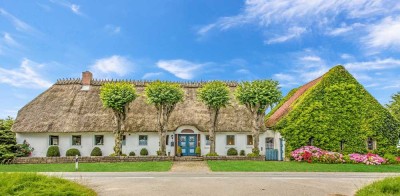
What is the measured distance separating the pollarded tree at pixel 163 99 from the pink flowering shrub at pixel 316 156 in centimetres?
1146

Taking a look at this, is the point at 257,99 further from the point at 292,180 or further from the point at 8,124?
the point at 8,124

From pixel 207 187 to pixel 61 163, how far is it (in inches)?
659

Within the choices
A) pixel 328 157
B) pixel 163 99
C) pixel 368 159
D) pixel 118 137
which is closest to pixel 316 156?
pixel 328 157

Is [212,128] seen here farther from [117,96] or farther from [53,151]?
[53,151]

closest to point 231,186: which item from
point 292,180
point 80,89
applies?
point 292,180

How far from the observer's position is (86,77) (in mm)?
35781

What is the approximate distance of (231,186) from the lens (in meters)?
13.2

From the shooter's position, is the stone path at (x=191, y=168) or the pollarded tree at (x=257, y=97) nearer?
the stone path at (x=191, y=168)

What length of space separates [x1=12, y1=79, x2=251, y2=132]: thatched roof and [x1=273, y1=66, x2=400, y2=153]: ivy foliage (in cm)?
520

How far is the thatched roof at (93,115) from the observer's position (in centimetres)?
2975

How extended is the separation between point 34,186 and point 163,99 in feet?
58.5

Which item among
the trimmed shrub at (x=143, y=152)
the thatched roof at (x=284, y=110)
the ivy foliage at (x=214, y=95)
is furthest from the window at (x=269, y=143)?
the trimmed shrub at (x=143, y=152)

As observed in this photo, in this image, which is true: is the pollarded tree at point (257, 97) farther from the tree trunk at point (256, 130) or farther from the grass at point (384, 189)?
the grass at point (384, 189)

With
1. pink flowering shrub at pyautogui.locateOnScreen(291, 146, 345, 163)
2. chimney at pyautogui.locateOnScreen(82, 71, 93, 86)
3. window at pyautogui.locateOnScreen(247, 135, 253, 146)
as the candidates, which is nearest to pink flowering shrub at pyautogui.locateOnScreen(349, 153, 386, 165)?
pink flowering shrub at pyautogui.locateOnScreen(291, 146, 345, 163)
